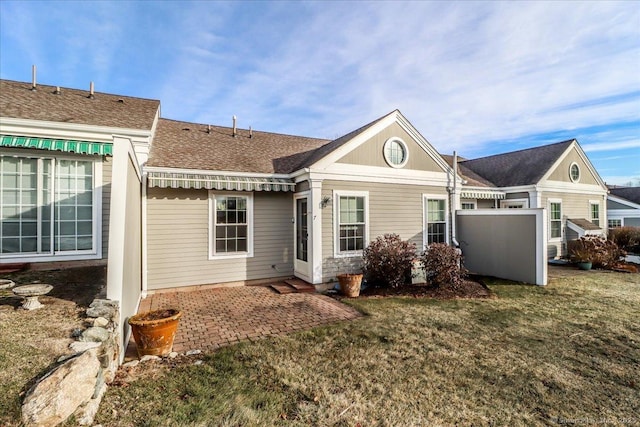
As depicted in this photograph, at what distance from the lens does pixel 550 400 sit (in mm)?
3912

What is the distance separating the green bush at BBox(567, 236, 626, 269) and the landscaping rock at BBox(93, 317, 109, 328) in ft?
62.6

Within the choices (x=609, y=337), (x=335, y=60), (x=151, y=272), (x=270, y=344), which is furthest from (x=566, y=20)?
(x=151, y=272)

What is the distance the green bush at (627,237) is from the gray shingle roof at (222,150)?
19.0 metres

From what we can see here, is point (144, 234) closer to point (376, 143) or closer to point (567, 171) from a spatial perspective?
point (376, 143)

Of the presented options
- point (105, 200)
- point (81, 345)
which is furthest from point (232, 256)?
point (81, 345)

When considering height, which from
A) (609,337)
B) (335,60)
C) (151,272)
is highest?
(335,60)

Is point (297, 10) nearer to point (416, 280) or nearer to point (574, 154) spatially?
point (416, 280)

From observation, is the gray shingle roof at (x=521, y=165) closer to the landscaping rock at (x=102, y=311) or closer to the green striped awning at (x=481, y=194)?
the green striped awning at (x=481, y=194)

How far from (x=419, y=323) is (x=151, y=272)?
8.14 metres

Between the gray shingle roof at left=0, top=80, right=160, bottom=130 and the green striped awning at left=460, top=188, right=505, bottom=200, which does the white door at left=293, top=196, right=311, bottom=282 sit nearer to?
the gray shingle roof at left=0, top=80, right=160, bottom=130

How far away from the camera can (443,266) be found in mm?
9836

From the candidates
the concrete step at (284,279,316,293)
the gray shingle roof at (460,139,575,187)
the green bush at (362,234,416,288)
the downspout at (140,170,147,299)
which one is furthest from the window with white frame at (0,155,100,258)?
the gray shingle roof at (460,139,575,187)

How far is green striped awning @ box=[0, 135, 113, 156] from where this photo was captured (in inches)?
283

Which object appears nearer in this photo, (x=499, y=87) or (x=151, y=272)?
(x=151, y=272)
